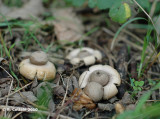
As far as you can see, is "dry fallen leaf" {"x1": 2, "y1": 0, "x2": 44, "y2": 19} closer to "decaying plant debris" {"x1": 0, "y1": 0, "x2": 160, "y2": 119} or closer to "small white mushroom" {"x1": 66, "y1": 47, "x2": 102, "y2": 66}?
"decaying plant debris" {"x1": 0, "y1": 0, "x2": 160, "y2": 119}

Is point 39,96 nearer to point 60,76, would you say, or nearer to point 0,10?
point 60,76

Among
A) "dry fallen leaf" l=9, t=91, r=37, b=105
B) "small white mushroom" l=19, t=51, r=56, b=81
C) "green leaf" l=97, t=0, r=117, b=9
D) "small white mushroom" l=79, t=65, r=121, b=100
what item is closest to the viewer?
"dry fallen leaf" l=9, t=91, r=37, b=105

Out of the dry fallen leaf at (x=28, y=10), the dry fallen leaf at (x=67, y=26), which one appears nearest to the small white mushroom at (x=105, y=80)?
the dry fallen leaf at (x=67, y=26)

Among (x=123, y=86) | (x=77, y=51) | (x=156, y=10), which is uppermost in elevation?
(x=156, y=10)

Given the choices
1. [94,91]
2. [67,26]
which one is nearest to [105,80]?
[94,91]

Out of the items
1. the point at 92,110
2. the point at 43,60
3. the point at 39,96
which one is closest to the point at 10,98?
the point at 39,96

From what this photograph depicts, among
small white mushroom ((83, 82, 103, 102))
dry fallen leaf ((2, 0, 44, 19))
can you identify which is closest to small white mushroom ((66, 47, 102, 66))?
small white mushroom ((83, 82, 103, 102))
